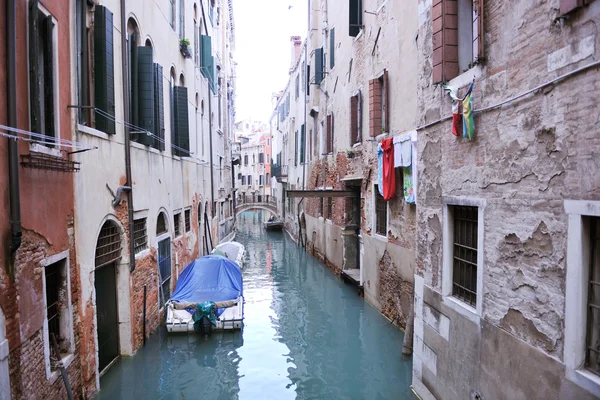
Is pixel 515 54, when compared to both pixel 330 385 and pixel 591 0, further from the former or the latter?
pixel 330 385

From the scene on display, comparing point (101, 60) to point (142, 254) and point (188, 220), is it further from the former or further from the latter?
point (188, 220)

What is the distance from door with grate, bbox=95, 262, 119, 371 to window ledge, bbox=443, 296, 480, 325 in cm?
487

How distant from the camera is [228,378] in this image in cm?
691

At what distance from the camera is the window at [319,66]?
54.7 feet

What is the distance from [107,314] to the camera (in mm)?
6758

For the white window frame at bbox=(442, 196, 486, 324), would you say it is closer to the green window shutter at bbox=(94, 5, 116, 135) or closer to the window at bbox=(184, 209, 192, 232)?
the green window shutter at bbox=(94, 5, 116, 135)

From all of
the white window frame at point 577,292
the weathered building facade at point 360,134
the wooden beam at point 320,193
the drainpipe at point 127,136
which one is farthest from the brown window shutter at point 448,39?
the wooden beam at point 320,193

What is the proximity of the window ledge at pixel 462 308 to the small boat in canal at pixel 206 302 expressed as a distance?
494 centimetres

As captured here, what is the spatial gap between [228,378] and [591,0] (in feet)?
21.6

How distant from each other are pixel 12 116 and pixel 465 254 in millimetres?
4646

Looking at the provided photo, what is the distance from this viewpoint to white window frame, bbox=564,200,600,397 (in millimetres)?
3006

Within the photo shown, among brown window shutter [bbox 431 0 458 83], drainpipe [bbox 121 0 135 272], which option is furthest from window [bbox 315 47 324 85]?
brown window shutter [bbox 431 0 458 83]

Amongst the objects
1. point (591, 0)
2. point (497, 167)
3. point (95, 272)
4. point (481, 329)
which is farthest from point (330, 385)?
point (591, 0)

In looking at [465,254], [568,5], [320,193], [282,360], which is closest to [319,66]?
[320,193]
